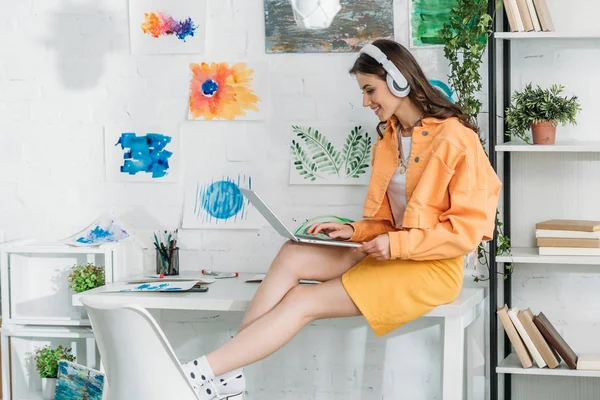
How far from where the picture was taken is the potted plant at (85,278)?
3.23 meters

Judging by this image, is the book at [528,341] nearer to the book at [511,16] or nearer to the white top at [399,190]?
the white top at [399,190]

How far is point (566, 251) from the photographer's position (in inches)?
113

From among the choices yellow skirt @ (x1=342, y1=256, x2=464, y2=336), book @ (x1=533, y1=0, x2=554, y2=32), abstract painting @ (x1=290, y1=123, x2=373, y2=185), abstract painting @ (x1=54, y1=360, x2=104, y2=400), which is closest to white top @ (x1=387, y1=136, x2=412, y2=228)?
yellow skirt @ (x1=342, y1=256, x2=464, y2=336)

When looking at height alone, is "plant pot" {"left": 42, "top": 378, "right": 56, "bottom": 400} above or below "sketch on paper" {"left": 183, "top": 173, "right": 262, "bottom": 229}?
below

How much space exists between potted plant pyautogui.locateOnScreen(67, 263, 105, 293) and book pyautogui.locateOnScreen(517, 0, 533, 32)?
1.75 m

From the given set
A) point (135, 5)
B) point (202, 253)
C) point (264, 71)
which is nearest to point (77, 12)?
A: point (135, 5)

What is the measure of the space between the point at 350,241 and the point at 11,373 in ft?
4.92

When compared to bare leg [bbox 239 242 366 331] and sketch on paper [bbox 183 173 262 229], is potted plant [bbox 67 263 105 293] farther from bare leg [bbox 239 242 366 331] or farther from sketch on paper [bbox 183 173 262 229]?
bare leg [bbox 239 242 366 331]

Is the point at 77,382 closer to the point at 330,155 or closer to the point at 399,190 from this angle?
the point at 330,155

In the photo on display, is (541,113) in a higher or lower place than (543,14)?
lower

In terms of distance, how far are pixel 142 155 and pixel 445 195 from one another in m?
1.30

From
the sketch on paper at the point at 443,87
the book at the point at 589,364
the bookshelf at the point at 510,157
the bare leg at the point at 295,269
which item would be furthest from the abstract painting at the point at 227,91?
the book at the point at 589,364

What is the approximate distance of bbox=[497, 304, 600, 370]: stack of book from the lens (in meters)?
2.85

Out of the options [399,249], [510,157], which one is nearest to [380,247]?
[399,249]
